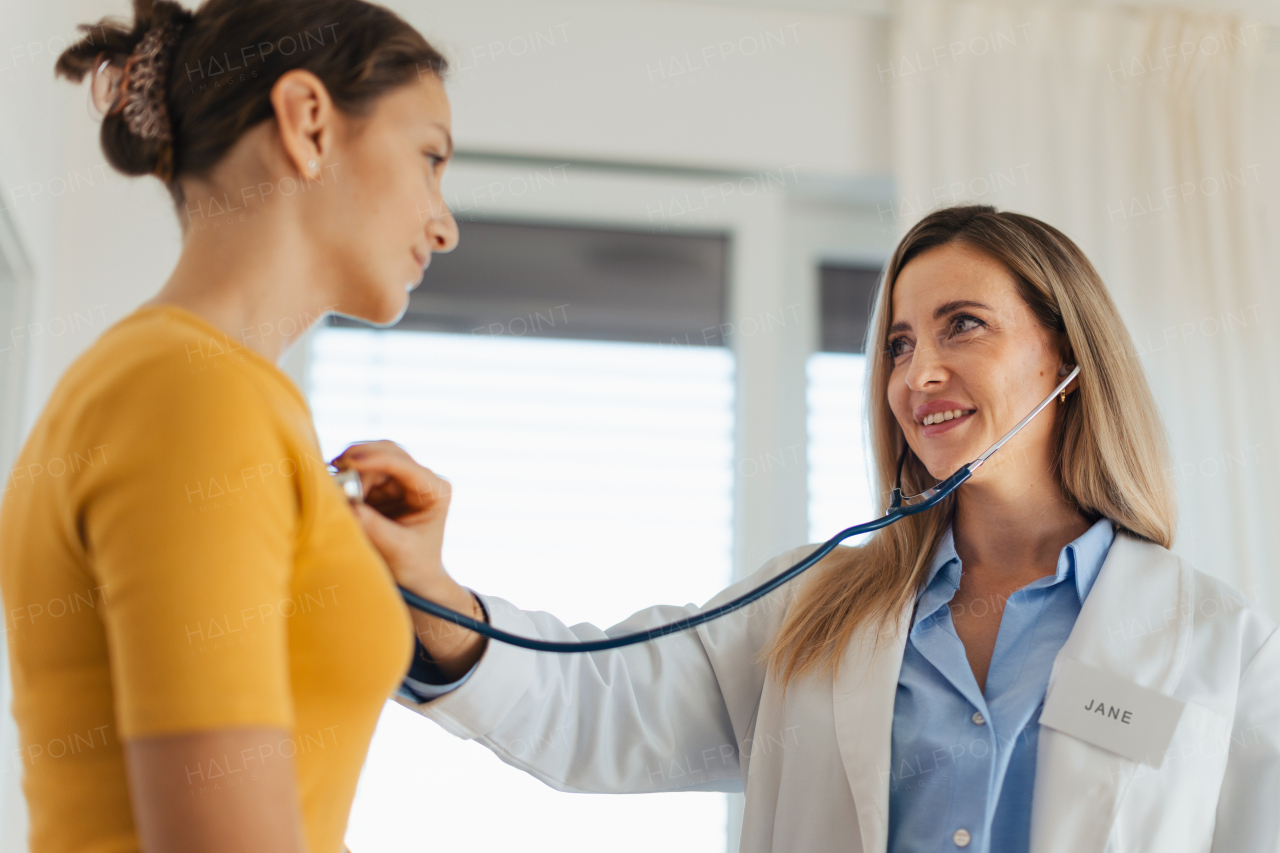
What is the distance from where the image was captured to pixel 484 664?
1.22 metres

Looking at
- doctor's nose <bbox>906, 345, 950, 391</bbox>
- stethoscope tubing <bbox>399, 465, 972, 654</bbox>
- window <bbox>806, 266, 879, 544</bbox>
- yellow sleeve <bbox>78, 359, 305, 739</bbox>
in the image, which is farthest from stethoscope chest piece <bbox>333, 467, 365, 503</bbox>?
window <bbox>806, 266, 879, 544</bbox>

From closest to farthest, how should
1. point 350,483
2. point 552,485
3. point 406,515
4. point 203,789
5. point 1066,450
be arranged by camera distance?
point 203,789 → point 350,483 → point 406,515 → point 1066,450 → point 552,485

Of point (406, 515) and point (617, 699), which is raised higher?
point (406, 515)

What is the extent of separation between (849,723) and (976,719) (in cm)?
17

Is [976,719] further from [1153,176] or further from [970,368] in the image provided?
[1153,176]

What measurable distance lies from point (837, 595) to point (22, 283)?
1.57m

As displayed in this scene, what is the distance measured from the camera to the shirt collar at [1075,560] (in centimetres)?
142

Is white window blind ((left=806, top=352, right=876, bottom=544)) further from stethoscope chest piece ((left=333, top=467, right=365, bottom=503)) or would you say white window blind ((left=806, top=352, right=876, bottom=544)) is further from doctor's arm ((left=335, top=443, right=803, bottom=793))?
stethoscope chest piece ((left=333, top=467, right=365, bottom=503))

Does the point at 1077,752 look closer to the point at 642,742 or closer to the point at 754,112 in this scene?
the point at 642,742

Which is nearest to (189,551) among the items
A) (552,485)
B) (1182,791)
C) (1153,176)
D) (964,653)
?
(964,653)

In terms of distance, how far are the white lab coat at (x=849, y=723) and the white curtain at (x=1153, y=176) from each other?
108 cm

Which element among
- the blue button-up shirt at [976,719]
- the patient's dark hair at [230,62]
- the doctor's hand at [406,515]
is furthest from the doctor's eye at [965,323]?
the patient's dark hair at [230,62]

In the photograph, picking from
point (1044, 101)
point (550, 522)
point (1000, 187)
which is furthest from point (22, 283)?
point (1044, 101)

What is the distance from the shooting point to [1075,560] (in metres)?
1.43
